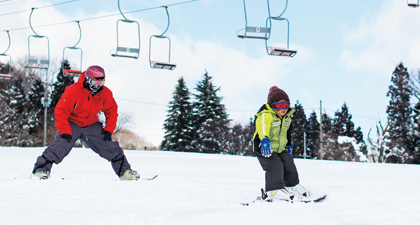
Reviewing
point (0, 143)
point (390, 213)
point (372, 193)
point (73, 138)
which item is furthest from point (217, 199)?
point (0, 143)

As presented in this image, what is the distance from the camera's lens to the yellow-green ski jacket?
4.00m

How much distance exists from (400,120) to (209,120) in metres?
20.6

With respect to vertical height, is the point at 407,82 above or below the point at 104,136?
above

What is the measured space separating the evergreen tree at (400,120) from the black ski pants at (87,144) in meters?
40.3

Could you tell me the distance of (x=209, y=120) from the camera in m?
44.8

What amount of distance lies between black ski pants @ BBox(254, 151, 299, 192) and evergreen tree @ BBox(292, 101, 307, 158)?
52.1 meters

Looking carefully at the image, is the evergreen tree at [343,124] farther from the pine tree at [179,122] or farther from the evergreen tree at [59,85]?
the evergreen tree at [59,85]

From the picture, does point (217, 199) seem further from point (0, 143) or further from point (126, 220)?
point (0, 143)

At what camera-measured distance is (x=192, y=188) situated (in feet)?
14.8

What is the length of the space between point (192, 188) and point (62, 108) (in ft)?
6.15

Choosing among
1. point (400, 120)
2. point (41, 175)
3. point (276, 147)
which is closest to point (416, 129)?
point (400, 120)

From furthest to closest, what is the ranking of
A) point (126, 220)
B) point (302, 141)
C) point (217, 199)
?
point (302, 141) → point (217, 199) → point (126, 220)

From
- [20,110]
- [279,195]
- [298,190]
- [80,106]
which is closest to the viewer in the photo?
[279,195]

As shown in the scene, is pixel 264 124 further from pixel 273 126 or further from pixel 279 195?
pixel 279 195
